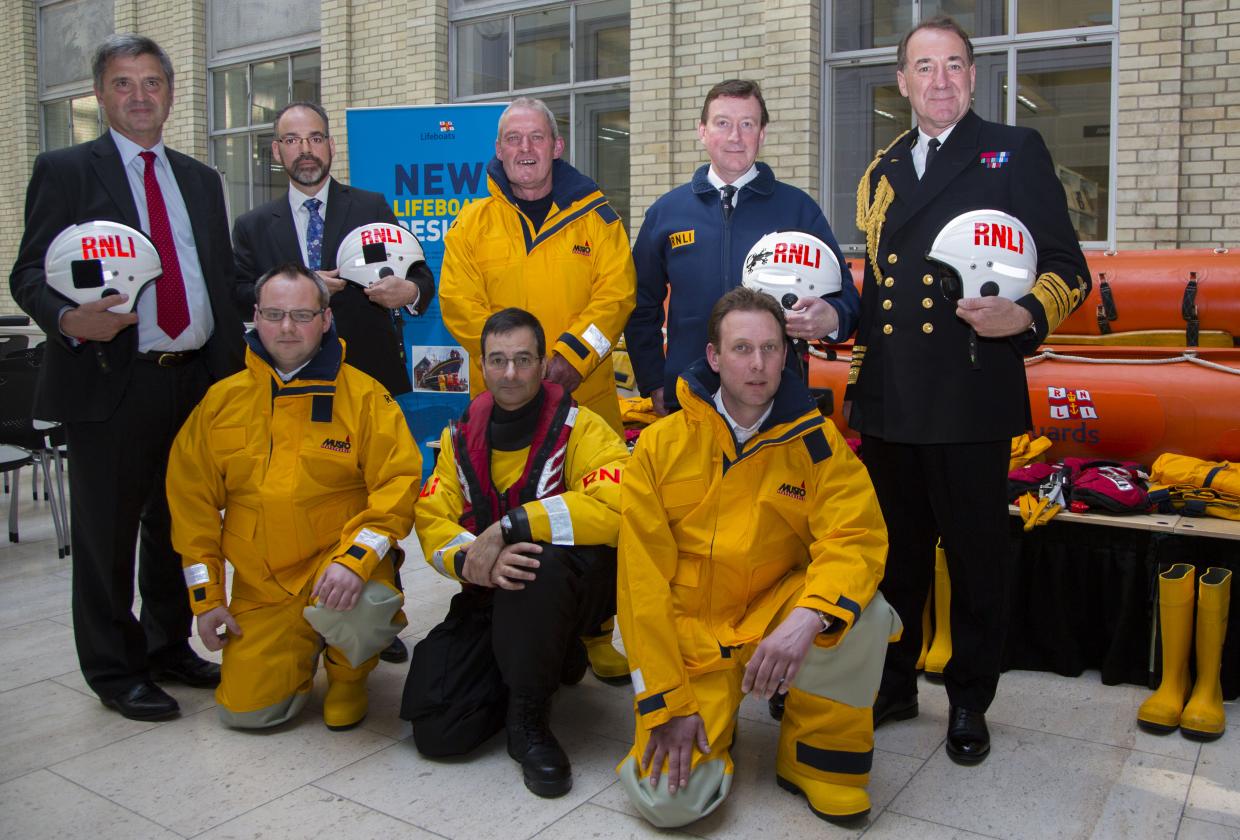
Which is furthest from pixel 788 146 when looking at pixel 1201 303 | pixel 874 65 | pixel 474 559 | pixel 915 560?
pixel 474 559

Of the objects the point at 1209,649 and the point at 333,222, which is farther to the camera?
the point at 333,222

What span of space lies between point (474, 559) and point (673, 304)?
120 centimetres

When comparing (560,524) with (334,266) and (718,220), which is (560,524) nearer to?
(718,220)

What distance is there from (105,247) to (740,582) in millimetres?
2162

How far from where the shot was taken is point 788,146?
7191 millimetres

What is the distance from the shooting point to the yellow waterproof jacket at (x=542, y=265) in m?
3.58

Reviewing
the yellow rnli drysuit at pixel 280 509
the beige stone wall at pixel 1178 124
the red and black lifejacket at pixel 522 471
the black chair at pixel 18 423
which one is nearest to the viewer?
the red and black lifejacket at pixel 522 471

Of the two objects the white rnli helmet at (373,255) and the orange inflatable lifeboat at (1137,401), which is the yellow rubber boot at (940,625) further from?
the white rnli helmet at (373,255)

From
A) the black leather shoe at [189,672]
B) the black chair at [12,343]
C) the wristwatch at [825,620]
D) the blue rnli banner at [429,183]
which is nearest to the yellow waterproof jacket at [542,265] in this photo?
the wristwatch at [825,620]

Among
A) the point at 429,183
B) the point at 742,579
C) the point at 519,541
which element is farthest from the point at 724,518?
the point at 429,183

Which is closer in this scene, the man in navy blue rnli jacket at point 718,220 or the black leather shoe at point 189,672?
the man in navy blue rnli jacket at point 718,220

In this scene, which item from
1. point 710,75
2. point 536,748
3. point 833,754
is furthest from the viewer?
point 710,75

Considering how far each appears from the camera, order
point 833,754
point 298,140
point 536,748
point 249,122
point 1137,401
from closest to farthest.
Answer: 1. point 833,754
2. point 536,748
3. point 298,140
4. point 1137,401
5. point 249,122

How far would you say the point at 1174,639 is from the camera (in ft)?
10.9
